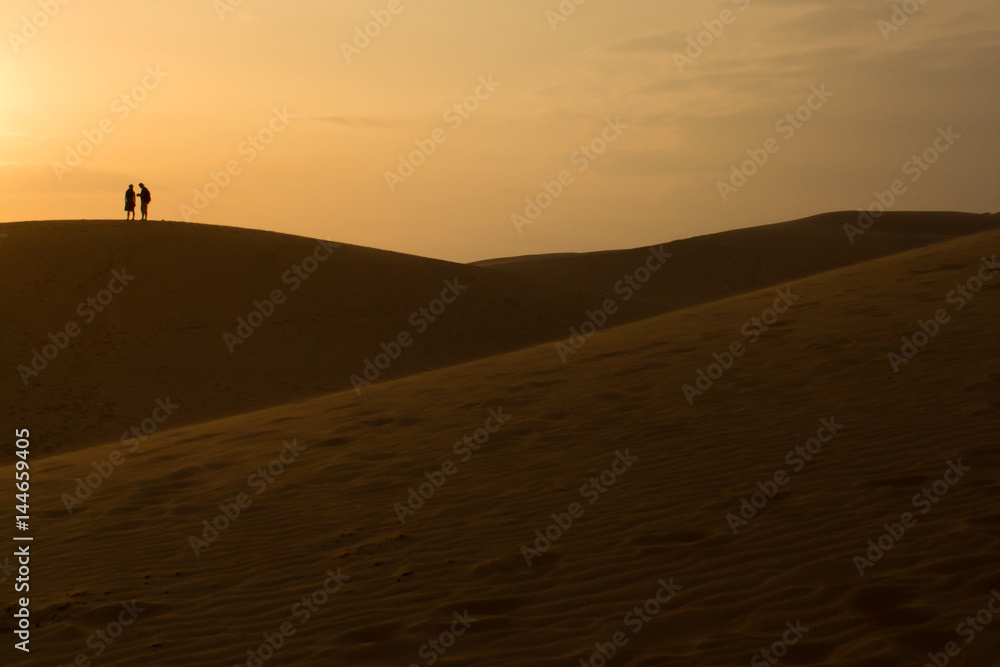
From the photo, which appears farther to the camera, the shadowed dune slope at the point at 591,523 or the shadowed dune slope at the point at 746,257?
the shadowed dune slope at the point at 746,257

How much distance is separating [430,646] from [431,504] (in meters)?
2.51

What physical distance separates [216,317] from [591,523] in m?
17.0

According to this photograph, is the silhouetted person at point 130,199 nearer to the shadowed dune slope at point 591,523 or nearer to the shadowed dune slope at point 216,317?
the shadowed dune slope at point 216,317

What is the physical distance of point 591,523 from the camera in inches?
240

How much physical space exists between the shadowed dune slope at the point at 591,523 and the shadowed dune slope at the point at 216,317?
5.64m

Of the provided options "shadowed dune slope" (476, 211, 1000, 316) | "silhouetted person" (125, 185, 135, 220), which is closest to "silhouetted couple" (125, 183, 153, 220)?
"silhouetted person" (125, 185, 135, 220)

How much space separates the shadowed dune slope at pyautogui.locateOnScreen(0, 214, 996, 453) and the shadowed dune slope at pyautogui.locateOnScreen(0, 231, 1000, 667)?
564 centimetres

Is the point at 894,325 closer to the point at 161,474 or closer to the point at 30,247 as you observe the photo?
the point at 161,474

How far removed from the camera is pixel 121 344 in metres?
18.9

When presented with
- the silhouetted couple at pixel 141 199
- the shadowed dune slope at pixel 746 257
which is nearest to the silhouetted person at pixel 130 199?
the silhouetted couple at pixel 141 199

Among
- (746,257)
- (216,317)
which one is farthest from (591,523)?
(746,257)

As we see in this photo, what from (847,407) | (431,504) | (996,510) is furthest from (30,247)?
(996,510)

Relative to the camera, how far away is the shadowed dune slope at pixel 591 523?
4516mm

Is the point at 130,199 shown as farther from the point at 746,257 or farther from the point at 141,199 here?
the point at 746,257
